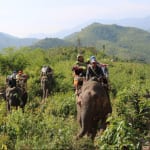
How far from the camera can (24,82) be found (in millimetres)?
23406

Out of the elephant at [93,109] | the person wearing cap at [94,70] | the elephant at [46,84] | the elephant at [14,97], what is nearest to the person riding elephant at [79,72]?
the person wearing cap at [94,70]

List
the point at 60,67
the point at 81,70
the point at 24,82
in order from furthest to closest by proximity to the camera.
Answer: the point at 60,67 → the point at 24,82 → the point at 81,70

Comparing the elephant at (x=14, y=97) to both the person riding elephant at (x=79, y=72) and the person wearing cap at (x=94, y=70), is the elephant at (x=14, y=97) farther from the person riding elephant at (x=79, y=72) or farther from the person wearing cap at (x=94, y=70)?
the person wearing cap at (x=94, y=70)

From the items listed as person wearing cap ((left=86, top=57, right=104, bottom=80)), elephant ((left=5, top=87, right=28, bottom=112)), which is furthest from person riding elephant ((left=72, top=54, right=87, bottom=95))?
elephant ((left=5, top=87, right=28, bottom=112))

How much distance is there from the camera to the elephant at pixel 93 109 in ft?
39.2

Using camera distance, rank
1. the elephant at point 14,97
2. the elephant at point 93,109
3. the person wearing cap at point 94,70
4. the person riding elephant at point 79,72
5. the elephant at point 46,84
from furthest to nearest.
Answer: the elephant at point 46,84
the elephant at point 14,97
the person riding elephant at point 79,72
the person wearing cap at point 94,70
the elephant at point 93,109

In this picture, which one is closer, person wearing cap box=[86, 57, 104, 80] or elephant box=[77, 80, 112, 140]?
elephant box=[77, 80, 112, 140]

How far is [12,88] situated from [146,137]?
41.7 ft

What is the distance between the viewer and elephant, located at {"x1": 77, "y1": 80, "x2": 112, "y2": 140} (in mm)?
11938

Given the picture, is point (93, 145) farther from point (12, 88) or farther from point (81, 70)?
point (12, 88)

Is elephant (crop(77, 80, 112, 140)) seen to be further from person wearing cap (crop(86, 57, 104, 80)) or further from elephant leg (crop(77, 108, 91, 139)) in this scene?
person wearing cap (crop(86, 57, 104, 80))

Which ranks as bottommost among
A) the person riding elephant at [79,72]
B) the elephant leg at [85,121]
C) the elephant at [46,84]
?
the elephant at [46,84]

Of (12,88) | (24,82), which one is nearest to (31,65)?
(24,82)

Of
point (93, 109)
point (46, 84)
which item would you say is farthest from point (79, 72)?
point (46, 84)
